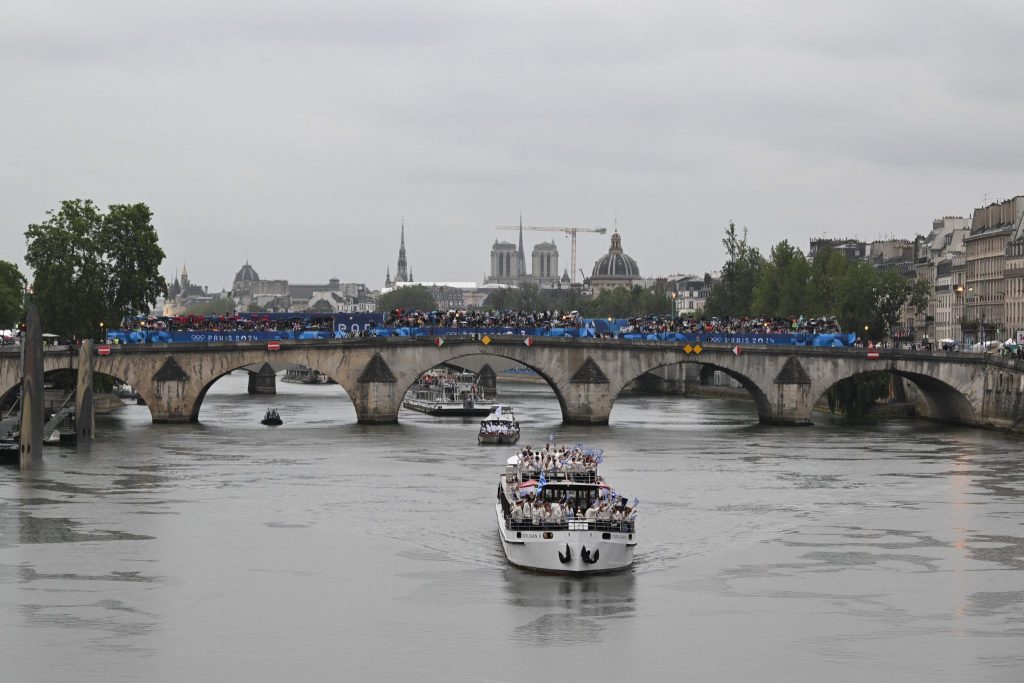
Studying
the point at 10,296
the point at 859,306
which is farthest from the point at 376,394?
the point at 859,306

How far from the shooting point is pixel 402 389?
350ft

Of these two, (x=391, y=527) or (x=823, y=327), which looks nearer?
(x=391, y=527)

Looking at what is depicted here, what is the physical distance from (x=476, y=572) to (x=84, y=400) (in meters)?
45.7

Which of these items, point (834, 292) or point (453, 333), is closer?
point (453, 333)

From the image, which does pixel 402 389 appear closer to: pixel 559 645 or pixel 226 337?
pixel 226 337

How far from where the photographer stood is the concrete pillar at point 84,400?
9369 cm

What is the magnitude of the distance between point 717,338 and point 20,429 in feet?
144

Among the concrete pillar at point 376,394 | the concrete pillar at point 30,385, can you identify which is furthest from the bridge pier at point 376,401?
the concrete pillar at point 30,385

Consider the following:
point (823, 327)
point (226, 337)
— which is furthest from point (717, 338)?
point (226, 337)

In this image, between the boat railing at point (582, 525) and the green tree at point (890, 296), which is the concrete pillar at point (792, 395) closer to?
the green tree at point (890, 296)

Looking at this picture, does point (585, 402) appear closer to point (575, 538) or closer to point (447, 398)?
point (447, 398)

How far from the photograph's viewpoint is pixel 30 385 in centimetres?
7969

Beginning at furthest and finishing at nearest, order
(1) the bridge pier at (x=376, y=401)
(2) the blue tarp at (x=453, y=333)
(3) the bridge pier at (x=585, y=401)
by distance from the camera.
A: (3) the bridge pier at (x=585, y=401)
(1) the bridge pier at (x=376, y=401)
(2) the blue tarp at (x=453, y=333)

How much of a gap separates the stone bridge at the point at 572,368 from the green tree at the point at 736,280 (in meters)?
60.6
